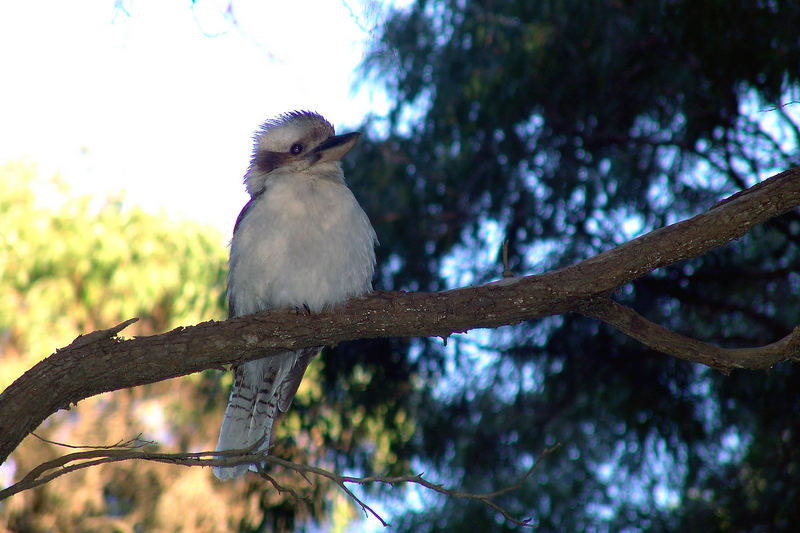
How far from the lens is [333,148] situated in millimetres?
3574

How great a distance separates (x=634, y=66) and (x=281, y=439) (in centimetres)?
356

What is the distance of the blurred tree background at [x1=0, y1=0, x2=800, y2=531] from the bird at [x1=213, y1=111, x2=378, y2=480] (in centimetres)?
172

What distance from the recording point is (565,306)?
2688 millimetres

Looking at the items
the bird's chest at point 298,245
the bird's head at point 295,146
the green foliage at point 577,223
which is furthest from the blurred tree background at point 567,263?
the bird's chest at point 298,245

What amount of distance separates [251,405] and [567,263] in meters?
2.43

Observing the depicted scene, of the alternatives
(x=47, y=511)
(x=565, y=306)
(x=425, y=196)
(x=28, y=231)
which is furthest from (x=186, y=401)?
(x=565, y=306)

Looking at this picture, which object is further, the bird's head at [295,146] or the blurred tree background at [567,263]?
the blurred tree background at [567,263]

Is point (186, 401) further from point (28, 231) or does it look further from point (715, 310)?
point (715, 310)

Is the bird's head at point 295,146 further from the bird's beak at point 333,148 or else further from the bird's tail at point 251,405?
the bird's tail at point 251,405

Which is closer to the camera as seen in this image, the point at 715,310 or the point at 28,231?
the point at 715,310

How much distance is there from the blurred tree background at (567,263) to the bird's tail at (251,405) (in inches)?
72.0

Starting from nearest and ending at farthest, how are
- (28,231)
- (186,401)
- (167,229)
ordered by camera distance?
1. (28,231)
2. (167,229)
3. (186,401)

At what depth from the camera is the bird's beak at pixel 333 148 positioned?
354cm

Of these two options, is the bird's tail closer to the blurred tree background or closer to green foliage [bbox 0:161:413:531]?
the blurred tree background
